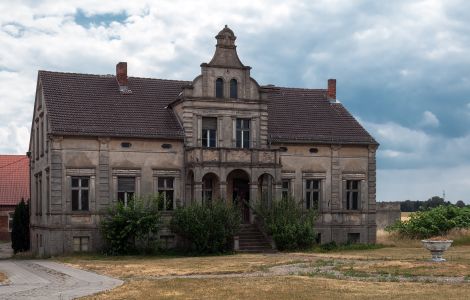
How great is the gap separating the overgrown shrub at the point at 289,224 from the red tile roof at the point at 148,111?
186 inches

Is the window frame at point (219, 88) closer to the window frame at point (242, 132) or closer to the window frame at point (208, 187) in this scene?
the window frame at point (242, 132)

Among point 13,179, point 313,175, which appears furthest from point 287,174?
point 13,179

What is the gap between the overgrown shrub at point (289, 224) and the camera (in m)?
42.0

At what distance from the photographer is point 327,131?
4806 cm

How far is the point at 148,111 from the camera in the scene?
4531 cm

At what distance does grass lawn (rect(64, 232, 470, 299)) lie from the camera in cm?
2195

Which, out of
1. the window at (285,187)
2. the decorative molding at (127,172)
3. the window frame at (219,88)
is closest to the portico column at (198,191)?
the decorative molding at (127,172)

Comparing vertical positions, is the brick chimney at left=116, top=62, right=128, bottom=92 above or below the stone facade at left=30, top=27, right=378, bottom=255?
above

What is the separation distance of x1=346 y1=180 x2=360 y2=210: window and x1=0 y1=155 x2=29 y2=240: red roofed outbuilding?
92.8 ft

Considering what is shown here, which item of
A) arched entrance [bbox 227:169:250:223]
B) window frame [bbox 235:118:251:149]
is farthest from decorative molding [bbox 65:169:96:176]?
window frame [bbox 235:118:251:149]

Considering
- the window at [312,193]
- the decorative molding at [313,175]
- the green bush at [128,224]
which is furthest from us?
the window at [312,193]

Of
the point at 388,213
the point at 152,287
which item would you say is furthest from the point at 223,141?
the point at 388,213

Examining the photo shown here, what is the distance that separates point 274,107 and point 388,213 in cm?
2342

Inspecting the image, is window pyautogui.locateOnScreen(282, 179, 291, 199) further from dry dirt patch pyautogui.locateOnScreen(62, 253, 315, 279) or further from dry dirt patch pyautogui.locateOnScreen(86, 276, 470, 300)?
dry dirt patch pyautogui.locateOnScreen(86, 276, 470, 300)
